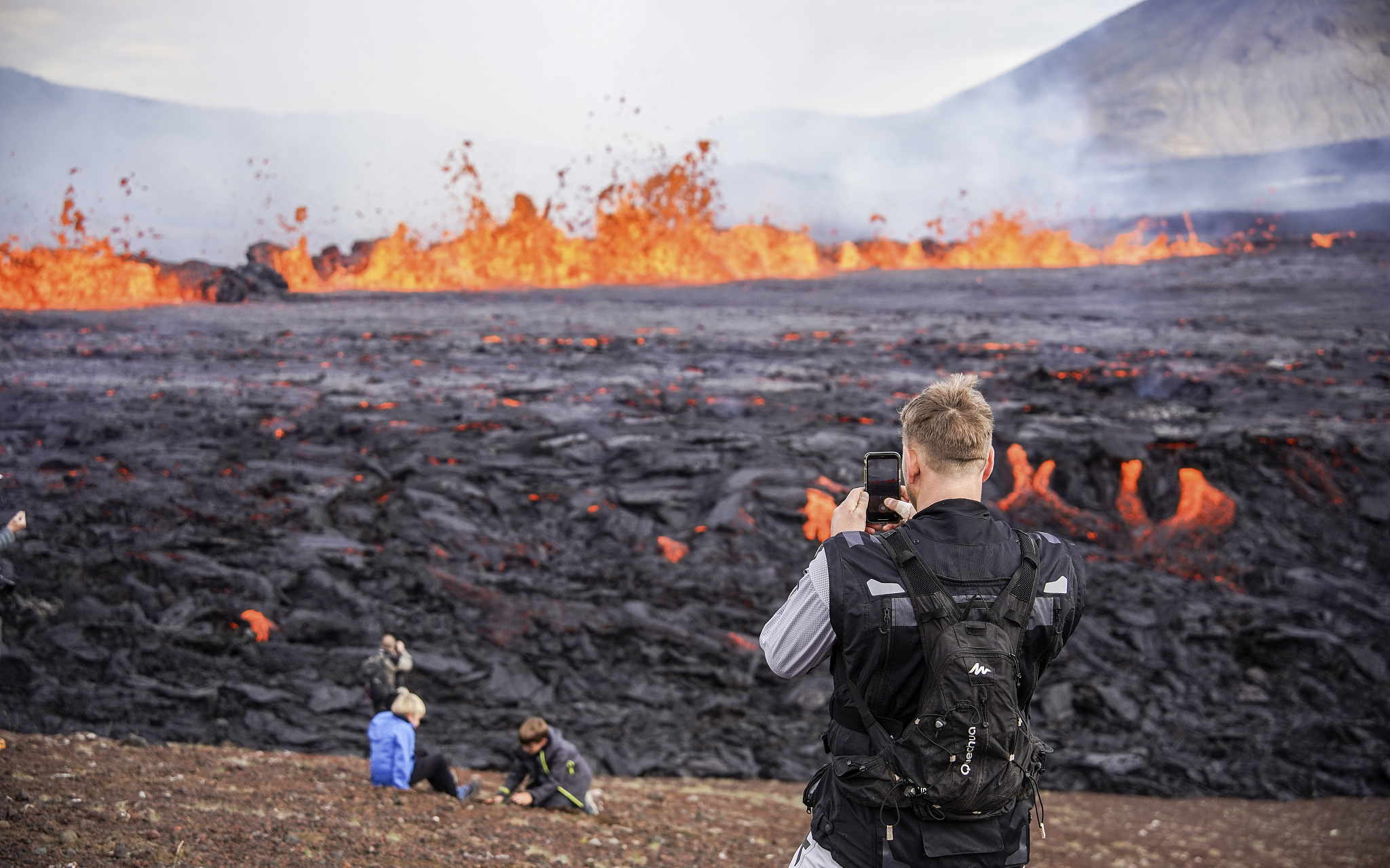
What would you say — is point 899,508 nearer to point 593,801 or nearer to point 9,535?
point 9,535

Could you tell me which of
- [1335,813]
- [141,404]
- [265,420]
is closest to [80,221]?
[141,404]

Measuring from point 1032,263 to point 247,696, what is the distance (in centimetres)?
1223

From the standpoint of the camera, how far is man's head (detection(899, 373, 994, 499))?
1.74m

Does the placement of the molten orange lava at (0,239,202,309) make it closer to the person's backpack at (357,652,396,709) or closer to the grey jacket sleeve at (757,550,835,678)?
the person's backpack at (357,652,396,709)

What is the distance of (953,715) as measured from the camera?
1.68 metres

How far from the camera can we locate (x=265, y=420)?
11.5 metres

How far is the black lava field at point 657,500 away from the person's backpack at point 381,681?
40.0 inches

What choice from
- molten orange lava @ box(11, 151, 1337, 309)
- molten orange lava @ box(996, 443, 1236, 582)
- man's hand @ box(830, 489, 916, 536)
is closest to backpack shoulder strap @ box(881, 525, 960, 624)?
man's hand @ box(830, 489, 916, 536)

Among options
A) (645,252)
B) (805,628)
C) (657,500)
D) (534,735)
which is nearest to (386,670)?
(534,735)

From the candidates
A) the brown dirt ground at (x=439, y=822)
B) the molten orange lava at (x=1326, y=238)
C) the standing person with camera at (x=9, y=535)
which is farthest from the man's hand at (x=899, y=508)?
the molten orange lava at (x=1326, y=238)

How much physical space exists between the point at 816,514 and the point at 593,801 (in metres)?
5.31

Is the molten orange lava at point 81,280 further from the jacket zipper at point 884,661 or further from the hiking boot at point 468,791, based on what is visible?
the jacket zipper at point 884,661

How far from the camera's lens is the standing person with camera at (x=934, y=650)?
1665 millimetres

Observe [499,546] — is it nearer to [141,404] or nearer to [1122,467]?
[141,404]
